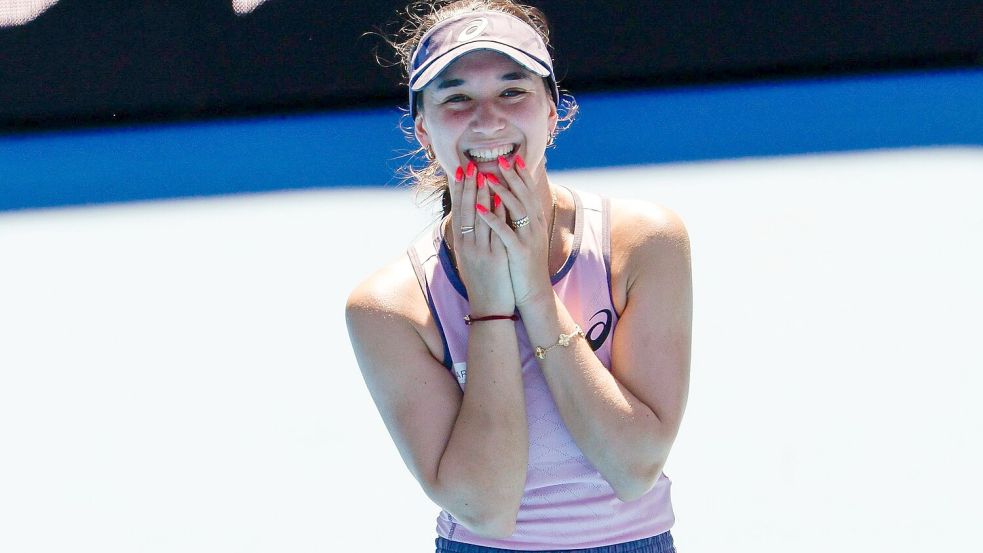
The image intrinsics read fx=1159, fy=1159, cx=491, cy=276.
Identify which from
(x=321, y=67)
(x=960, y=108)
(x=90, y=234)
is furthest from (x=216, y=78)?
(x=960, y=108)

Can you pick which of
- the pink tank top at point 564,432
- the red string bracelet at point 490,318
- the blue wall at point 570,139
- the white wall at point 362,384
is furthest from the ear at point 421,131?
the blue wall at point 570,139

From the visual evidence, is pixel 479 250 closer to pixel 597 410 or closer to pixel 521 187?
pixel 521 187

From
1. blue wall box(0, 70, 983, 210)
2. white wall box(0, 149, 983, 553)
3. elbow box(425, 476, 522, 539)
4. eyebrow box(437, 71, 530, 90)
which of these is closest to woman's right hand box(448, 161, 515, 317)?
eyebrow box(437, 71, 530, 90)

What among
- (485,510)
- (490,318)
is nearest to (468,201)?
(490,318)

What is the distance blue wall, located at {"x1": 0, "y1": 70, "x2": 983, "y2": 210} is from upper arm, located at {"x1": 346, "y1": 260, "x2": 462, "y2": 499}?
2.41 metres

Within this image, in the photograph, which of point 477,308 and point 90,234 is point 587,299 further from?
point 90,234

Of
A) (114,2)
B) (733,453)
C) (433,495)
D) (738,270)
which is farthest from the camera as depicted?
(114,2)

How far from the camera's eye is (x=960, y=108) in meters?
4.04

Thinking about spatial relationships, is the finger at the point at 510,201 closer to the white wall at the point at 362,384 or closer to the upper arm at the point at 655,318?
the upper arm at the point at 655,318

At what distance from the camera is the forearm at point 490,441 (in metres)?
1.35

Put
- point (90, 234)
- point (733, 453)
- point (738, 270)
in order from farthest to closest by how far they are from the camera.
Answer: point (90, 234)
point (738, 270)
point (733, 453)

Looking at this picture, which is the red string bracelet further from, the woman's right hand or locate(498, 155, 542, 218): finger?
locate(498, 155, 542, 218): finger

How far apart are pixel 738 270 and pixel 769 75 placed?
5.87 ft

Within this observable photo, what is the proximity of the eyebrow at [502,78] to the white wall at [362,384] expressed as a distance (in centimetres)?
112
